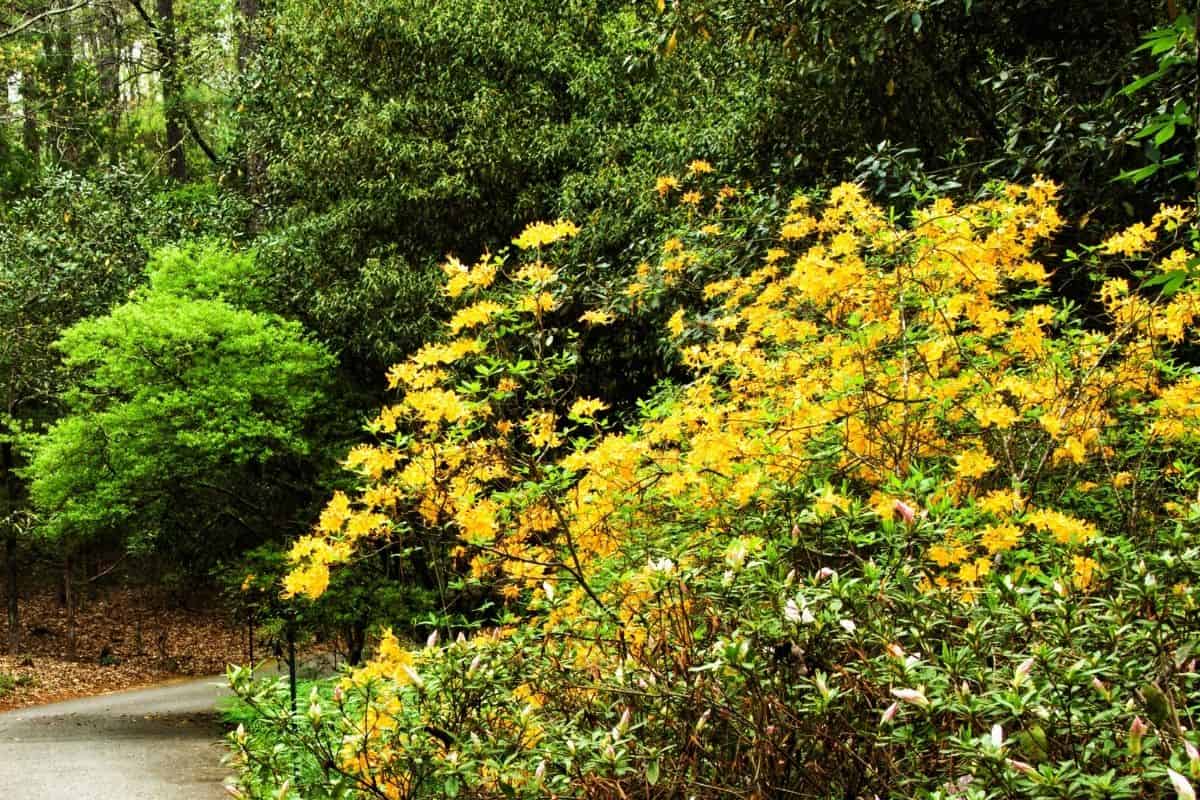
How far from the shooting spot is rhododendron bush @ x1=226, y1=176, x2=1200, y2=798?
2041mm

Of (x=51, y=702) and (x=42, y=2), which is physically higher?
(x=42, y=2)

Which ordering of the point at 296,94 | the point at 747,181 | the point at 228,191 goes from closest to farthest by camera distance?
the point at 747,181
the point at 296,94
the point at 228,191

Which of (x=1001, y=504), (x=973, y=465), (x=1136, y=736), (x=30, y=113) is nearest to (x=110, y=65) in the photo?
(x=30, y=113)

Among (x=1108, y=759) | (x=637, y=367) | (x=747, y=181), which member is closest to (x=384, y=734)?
(x=1108, y=759)

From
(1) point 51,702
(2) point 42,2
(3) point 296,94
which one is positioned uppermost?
A: (2) point 42,2

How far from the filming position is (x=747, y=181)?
782 cm

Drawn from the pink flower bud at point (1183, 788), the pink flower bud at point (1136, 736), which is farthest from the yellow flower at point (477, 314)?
the pink flower bud at point (1183, 788)

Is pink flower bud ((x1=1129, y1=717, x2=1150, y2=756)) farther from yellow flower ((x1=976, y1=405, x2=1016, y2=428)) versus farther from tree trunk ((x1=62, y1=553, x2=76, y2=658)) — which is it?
tree trunk ((x1=62, y1=553, x2=76, y2=658))

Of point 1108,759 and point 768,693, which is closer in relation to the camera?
point 1108,759

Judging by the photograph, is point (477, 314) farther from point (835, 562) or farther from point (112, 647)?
point (112, 647)

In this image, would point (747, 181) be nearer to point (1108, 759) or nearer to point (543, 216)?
point (543, 216)

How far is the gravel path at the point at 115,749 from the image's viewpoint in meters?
8.03

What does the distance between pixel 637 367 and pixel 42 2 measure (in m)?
16.0

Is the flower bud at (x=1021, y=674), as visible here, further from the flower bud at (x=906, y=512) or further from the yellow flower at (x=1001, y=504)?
the yellow flower at (x=1001, y=504)
